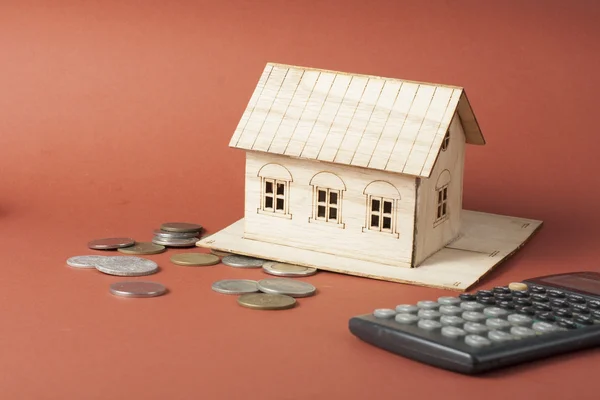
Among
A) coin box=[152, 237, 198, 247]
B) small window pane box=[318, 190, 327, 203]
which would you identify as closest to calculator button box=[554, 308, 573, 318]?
small window pane box=[318, 190, 327, 203]

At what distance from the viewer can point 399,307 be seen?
2.28 meters

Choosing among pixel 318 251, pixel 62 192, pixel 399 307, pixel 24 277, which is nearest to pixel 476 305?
pixel 399 307

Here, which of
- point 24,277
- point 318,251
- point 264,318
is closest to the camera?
point 264,318

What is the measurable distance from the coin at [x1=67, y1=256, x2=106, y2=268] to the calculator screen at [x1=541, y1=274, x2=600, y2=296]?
3.24 feet

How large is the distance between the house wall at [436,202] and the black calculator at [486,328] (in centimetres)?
39

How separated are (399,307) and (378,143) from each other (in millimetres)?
569

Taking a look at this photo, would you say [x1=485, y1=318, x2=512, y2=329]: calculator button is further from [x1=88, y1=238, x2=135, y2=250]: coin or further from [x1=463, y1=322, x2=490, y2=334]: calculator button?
[x1=88, y1=238, x2=135, y2=250]: coin

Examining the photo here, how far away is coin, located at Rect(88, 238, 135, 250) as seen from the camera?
290 centimetres

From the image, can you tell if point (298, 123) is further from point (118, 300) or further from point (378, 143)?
point (118, 300)

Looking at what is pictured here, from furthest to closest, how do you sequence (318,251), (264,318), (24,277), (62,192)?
(62,192), (318,251), (24,277), (264,318)

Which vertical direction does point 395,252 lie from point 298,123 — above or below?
below

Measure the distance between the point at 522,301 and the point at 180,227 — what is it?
3.26 ft

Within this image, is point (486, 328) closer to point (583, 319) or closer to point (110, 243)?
point (583, 319)

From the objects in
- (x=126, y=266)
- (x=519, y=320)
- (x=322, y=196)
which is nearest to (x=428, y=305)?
(x=519, y=320)
